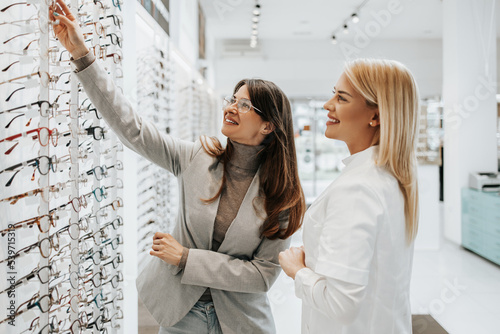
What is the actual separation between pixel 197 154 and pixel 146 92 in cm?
162

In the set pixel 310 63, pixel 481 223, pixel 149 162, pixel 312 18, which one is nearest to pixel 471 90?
pixel 481 223

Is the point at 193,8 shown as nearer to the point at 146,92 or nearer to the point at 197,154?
the point at 146,92

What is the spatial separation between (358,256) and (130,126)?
33.3 inches

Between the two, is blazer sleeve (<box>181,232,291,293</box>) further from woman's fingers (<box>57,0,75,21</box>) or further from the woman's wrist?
woman's fingers (<box>57,0,75,21</box>)

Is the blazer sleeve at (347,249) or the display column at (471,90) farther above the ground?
the display column at (471,90)

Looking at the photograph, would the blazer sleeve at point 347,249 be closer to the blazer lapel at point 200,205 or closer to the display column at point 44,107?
the blazer lapel at point 200,205

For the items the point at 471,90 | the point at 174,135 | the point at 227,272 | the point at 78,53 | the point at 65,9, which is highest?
the point at 471,90

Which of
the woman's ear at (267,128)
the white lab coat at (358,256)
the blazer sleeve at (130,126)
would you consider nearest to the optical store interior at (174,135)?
the blazer sleeve at (130,126)

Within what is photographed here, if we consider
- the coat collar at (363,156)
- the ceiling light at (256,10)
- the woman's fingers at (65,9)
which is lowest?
the coat collar at (363,156)

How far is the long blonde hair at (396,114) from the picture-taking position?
1116mm

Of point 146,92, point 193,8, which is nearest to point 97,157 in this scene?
point 146,92

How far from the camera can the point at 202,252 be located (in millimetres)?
1421

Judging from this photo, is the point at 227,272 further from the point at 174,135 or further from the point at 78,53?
the point at 174,135

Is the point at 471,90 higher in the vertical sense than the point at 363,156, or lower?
higher
